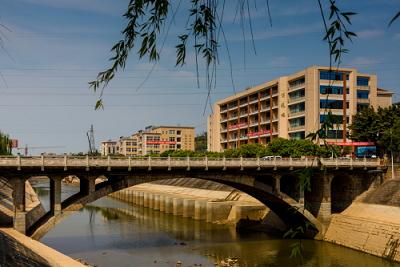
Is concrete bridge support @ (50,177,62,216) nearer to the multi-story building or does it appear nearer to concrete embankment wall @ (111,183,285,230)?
concrete embankment wall @ (111,183,285,230)

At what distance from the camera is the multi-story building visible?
3543 inches

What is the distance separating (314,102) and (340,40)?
87550 millimetres

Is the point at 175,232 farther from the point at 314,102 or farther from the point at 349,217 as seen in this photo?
the point at 314,102

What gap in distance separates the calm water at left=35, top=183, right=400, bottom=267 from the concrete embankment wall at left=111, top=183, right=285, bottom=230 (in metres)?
2.56

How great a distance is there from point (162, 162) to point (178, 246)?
37.9 feet

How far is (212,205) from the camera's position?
70.6 meters

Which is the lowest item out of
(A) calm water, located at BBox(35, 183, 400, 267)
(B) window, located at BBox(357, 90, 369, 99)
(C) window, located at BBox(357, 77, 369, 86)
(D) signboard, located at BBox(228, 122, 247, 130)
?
(A) calm water, located at BBox(35, 183, 400, 267)

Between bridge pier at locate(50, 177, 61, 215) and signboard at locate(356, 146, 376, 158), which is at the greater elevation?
signboard at locate(356, 146, 376, 158)

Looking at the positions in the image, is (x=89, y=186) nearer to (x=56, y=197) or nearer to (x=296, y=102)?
(x=56, y=197)

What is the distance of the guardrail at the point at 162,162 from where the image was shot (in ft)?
135

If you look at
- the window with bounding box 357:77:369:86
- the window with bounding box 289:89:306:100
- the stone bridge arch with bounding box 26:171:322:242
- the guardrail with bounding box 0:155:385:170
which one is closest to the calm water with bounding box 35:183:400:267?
the stone bridge arch with bounding box 26:171:322:242

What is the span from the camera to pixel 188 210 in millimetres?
77125

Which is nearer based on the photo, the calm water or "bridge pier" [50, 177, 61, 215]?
"bridge pier" [50, 177, 61, 215]

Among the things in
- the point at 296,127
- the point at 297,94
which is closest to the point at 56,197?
the point at 296,127
